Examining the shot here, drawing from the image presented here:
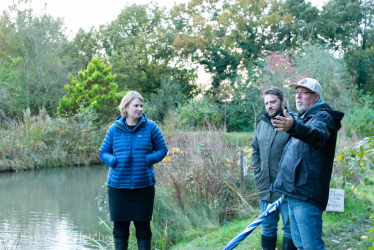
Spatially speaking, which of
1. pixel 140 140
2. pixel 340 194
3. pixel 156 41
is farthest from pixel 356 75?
pixel 140 140

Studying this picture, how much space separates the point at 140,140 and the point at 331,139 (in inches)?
64.6

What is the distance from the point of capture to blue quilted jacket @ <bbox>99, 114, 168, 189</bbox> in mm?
3113

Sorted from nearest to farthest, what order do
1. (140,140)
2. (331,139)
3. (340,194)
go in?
(331,139), (140,140), (340,194)

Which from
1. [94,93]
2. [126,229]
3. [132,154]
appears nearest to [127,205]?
[126,229]

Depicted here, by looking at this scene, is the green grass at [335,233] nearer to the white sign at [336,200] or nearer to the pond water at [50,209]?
the white sign at [336,200]

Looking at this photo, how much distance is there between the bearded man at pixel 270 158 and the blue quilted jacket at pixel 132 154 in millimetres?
916

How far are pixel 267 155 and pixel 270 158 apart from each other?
37 millimetres

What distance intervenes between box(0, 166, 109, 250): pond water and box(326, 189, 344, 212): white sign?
3.20 meters

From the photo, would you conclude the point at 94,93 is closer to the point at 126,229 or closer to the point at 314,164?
the point at 126,229

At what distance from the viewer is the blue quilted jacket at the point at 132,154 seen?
311 centimetres

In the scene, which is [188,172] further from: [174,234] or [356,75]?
[356,75]

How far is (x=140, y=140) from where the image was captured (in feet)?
10.5

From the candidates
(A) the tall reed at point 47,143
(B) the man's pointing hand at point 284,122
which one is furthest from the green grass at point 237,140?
(A) the tall reed at point 47,143

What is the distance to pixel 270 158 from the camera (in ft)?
10.2
